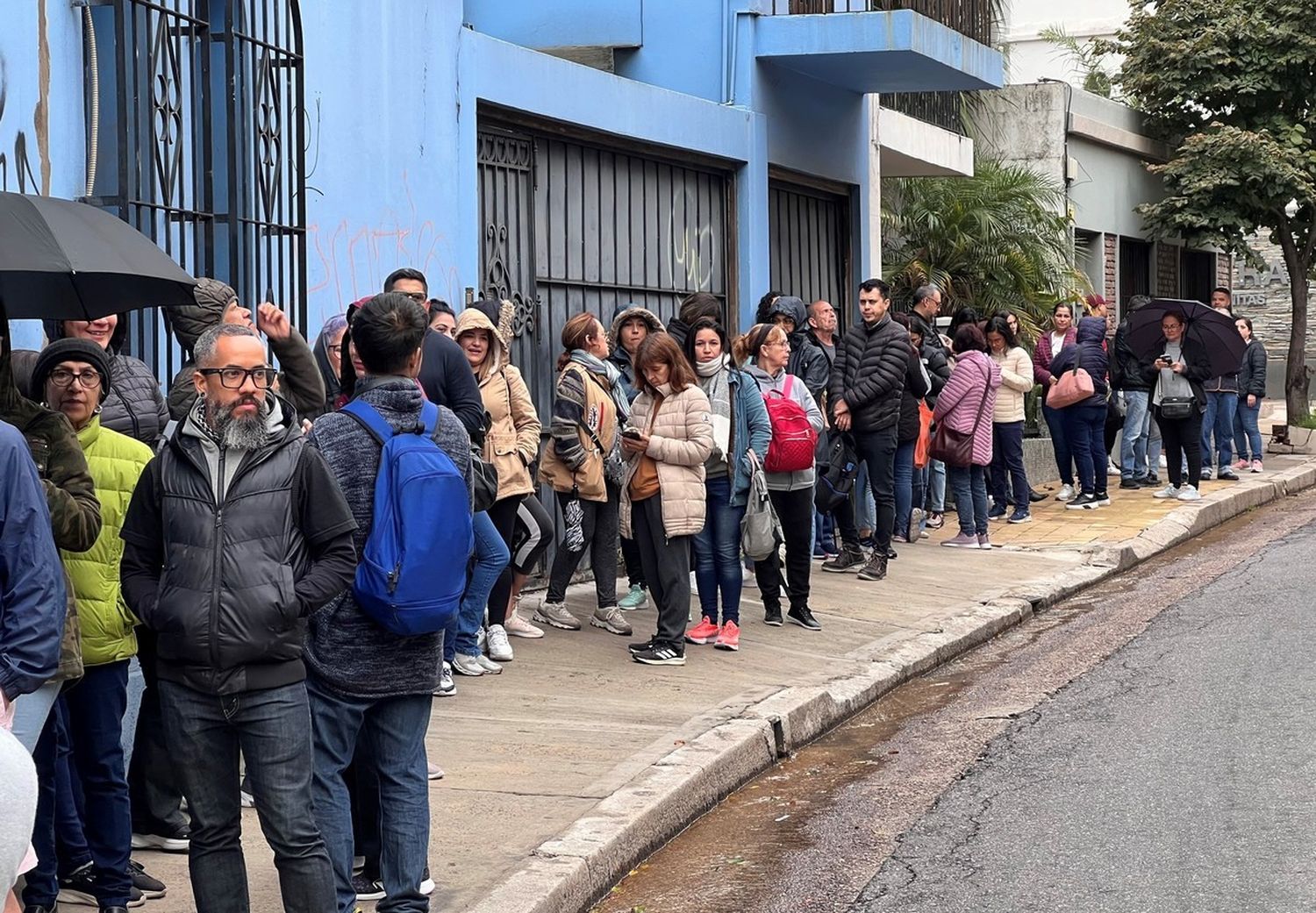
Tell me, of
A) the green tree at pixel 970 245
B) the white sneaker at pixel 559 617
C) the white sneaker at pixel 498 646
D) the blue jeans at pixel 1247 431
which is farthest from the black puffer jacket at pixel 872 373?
the blue jeans at pixel 1247 431

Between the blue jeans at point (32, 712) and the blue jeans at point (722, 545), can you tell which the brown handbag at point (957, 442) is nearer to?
the blue jeans at point (722, 545)

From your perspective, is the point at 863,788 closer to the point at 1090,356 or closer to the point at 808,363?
the point at 808,363

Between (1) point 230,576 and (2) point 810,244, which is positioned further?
(2) point 810,244

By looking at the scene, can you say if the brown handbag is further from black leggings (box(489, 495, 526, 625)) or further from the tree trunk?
the tree trunk

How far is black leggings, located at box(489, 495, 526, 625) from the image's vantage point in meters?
8.41

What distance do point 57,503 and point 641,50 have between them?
9.53 metres

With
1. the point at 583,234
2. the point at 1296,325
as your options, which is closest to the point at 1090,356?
the point at 583,234

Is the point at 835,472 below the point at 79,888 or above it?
above

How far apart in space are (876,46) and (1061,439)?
490 cm

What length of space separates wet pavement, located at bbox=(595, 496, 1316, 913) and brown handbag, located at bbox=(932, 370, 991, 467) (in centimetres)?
197

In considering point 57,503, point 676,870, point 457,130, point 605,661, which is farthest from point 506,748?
point 457,130

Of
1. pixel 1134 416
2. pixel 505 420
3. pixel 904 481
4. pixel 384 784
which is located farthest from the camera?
pixel 1134 416

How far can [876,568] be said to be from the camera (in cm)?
1178

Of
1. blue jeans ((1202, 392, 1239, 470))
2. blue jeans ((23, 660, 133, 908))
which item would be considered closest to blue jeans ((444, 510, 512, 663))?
blue jeans ((23, 660, 133, 908))
